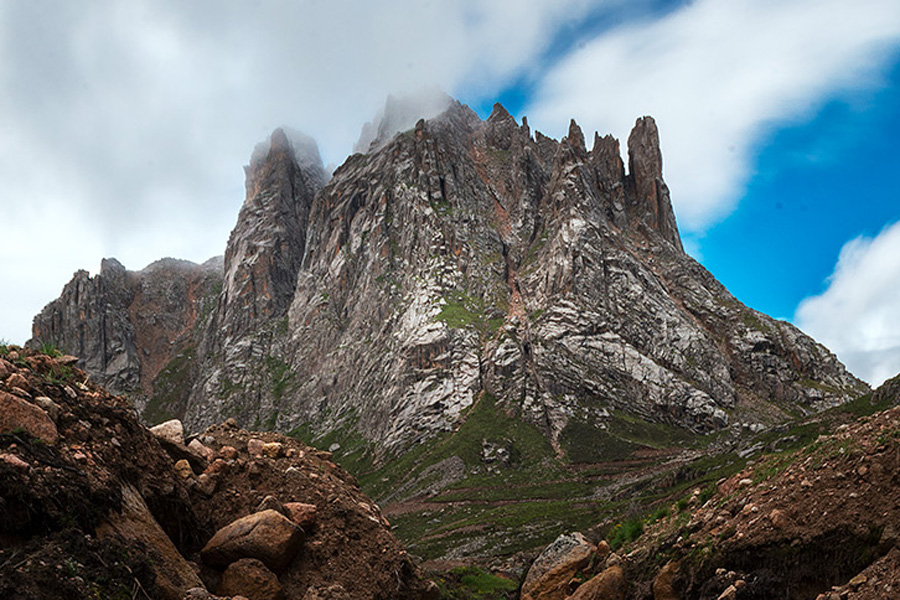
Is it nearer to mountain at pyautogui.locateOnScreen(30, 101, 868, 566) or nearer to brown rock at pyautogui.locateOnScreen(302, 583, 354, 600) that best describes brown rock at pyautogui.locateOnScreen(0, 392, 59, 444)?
brown rock at pyautogui.locateOnScreen(302, 583, 354, 600)

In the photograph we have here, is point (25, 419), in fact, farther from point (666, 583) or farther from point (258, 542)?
point (666, 583)

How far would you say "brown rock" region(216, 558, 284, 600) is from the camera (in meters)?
11.3

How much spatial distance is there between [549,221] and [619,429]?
8422 centimetres

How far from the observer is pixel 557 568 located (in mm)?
17656

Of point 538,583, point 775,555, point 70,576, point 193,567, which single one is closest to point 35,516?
point 70,576

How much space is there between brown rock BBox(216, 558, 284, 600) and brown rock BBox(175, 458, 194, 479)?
275 cm

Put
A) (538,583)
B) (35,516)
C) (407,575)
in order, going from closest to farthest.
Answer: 1. (35,516)
2. (407,575)
3. (538,583)

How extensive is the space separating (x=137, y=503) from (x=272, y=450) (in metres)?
6.93

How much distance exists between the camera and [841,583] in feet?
32.8

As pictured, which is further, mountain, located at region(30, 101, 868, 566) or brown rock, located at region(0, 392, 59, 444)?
mountain, located at region(30, 101, 868, 566)

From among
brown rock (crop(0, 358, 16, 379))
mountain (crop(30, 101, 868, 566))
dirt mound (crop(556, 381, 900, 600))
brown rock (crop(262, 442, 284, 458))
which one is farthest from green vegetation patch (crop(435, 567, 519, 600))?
mountain (crop(30, 101, 868, 566))

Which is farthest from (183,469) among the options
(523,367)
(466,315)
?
(466,315)

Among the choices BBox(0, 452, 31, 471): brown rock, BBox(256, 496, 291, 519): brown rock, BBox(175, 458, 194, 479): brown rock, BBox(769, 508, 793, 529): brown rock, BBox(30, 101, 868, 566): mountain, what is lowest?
BBox(769, 508, 793, 529): brown rock

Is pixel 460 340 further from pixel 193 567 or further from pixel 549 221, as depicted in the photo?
pixel 193 567
